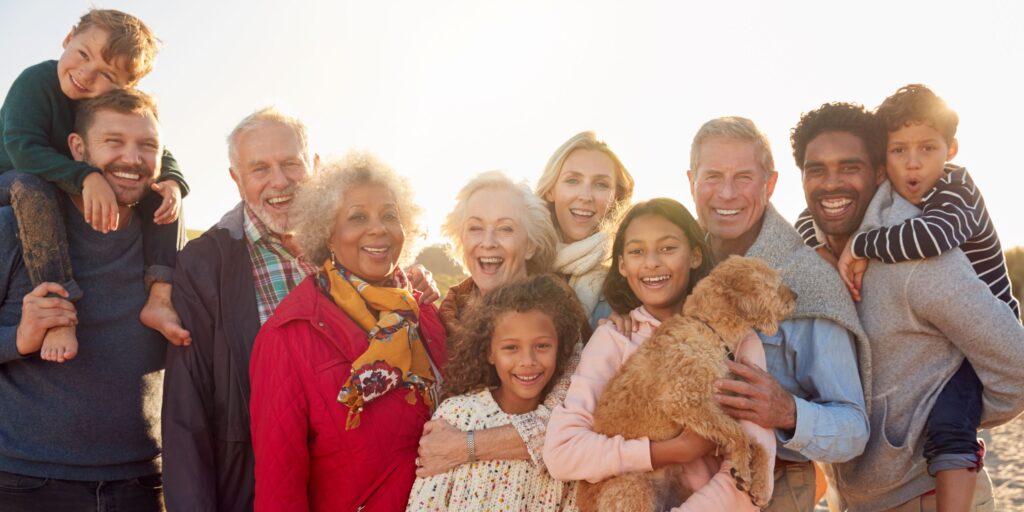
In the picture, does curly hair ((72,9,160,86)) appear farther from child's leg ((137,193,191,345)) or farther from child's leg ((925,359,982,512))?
child's leg ((925,359,982,512))

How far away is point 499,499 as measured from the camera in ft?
12.2

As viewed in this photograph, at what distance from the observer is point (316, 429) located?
3.83 meters

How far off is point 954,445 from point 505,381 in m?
2.42

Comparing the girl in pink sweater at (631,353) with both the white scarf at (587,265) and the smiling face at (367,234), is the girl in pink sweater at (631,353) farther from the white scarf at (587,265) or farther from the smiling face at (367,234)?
the smiling face at (367,234)

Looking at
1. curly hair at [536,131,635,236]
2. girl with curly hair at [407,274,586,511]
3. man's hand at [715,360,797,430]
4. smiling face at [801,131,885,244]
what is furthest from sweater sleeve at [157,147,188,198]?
smiling face at [801,131,885,244]

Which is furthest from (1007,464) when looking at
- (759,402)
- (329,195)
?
(329,195)

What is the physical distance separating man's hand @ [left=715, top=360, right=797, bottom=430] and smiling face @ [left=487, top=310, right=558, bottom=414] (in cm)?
95

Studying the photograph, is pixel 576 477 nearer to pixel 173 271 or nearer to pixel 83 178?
pixel 173 271

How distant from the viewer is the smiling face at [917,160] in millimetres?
4215

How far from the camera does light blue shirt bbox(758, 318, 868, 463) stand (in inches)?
141

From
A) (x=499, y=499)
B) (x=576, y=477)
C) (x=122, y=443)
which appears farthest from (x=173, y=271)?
(x=576, y=477)

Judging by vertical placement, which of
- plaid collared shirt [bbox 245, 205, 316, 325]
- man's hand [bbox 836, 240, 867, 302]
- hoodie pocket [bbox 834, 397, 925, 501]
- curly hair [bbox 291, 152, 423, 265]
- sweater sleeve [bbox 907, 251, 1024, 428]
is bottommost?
hoodie pocket [bbox 834, 397, 925, 501]

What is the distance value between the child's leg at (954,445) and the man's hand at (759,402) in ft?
2.98

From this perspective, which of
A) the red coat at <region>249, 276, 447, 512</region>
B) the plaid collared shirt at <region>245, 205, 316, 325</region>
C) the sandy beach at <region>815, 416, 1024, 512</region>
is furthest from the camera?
the sandy beach at <region>815, 416, 1024, 512</region>
